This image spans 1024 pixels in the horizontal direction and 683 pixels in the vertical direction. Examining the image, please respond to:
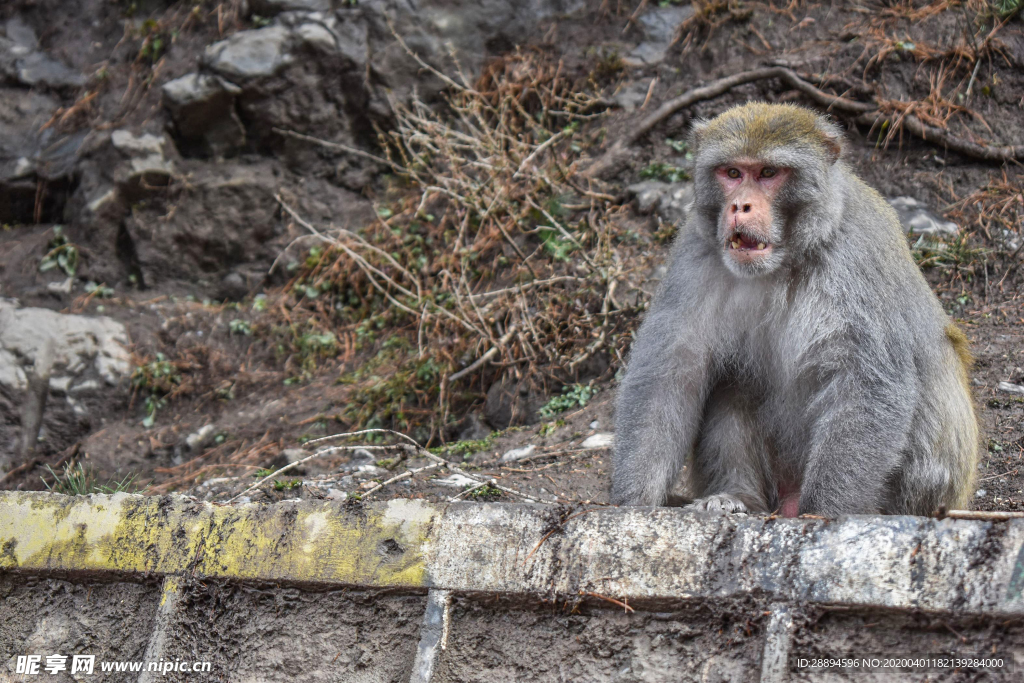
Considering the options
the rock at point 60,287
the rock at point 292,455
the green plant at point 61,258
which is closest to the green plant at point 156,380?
the rock at point 60,287

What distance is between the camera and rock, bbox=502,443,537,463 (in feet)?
17.1

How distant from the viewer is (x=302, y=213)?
323 inches

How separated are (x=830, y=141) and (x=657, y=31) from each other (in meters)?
4.98

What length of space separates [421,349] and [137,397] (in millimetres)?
2345

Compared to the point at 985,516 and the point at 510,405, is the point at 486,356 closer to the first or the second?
the point at 510,405

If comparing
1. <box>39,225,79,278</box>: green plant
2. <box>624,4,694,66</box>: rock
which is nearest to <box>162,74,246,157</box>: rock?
<box>39,225,79,278</box>: green plant

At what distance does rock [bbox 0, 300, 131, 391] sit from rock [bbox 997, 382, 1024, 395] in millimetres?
6056

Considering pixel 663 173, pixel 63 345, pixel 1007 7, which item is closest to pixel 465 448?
pixel 663 173

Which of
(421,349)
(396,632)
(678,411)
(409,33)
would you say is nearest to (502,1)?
(409,33)

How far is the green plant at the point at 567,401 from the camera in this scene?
5.93 meters

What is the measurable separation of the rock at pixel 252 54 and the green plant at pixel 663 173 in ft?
10.9

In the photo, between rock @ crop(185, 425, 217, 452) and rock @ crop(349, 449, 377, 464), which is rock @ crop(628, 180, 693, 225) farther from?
rock @ crop(185, 425, 217, 452)

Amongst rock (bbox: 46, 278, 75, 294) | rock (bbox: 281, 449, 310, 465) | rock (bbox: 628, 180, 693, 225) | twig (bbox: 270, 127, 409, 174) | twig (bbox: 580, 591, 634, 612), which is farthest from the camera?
twig (bbox: 270, 127, 409, 174)

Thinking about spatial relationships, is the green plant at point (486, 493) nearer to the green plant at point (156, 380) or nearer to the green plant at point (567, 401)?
the green plant at point (567, 401)
